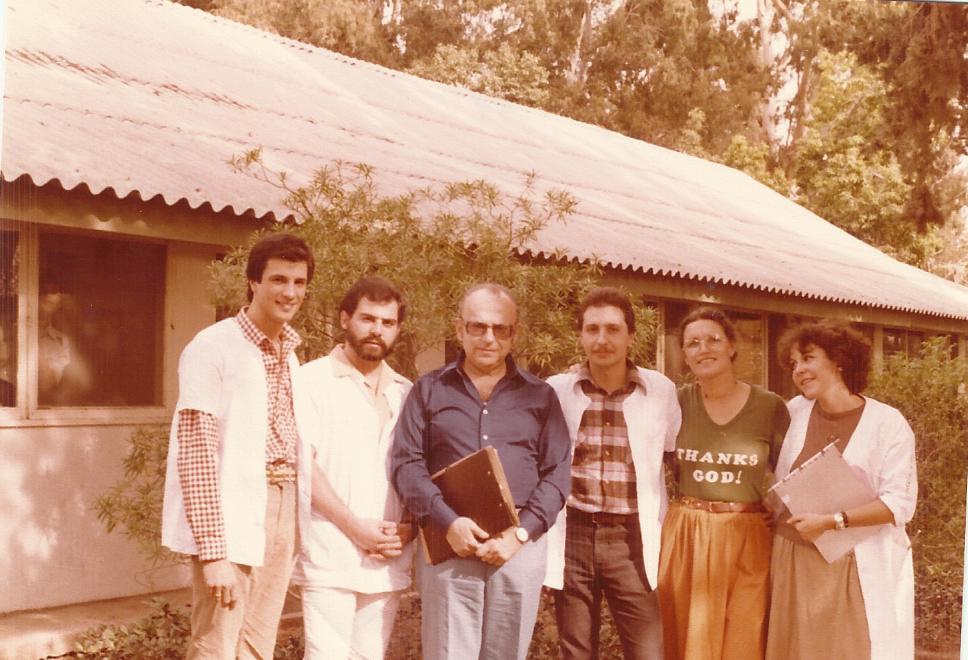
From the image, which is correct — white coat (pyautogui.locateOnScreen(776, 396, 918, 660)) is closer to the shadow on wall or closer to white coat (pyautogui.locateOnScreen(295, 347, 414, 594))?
white coat (pyautogui.locateOnScreen(295, 347, 414, 594))

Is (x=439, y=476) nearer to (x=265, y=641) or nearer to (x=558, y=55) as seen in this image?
(x=265, y=641)

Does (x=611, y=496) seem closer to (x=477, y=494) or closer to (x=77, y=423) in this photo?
(x=477, y=494)

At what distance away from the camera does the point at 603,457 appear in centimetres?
371

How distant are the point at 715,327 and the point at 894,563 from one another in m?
0.91

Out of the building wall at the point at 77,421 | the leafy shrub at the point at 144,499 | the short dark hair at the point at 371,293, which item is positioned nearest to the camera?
the short dark hair at the point at 371,293

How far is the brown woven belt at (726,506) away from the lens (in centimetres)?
361

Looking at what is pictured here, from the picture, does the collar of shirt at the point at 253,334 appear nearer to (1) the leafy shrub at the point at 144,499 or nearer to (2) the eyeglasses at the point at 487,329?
(2) the eyeglasses at the point at 487,329

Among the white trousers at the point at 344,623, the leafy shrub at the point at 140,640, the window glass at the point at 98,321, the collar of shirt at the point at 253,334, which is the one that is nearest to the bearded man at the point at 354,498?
the white trousers at the point at 344,623

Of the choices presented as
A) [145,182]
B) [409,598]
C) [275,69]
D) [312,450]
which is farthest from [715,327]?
[275,69]

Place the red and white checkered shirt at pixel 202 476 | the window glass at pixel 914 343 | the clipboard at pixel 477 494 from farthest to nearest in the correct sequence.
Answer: the window glass at pixel 914 343
the clipboard at pixel 477 494
the red and white checkered shirt at pixel 202 476

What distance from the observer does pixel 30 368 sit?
5.34m

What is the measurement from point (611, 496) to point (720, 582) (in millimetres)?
422

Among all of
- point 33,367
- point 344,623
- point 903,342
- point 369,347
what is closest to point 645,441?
point 369,347

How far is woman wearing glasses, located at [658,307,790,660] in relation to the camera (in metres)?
3.61
